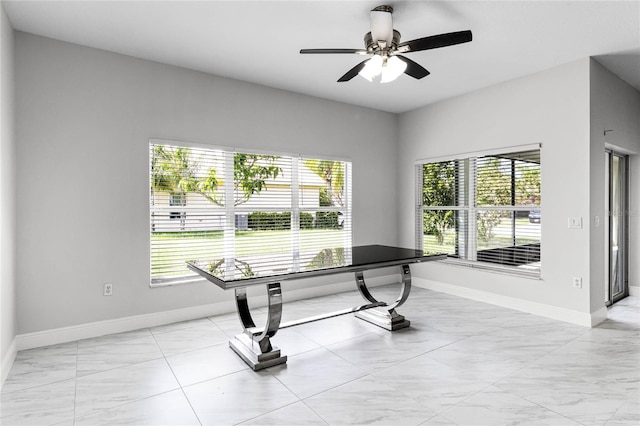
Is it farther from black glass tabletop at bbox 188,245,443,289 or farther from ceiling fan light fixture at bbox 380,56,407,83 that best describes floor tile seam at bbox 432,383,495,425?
ceiling fan light fixture at bbox 380,56,407,83

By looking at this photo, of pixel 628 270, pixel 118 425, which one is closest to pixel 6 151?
pixel 118 425

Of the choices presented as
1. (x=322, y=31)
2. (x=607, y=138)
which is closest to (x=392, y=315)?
(x=322, y=31)

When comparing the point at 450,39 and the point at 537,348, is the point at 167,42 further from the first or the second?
the point at 537,348

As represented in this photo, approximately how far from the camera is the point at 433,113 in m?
5.46

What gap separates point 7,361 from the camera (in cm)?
276

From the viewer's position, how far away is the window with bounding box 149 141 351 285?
12.9 feet

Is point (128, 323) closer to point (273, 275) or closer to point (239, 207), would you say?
point (239, 207)

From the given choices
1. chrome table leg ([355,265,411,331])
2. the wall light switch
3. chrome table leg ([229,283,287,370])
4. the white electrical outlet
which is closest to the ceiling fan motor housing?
chrome table leg ([229,283,287,370])

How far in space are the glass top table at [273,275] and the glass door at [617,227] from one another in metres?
2.71

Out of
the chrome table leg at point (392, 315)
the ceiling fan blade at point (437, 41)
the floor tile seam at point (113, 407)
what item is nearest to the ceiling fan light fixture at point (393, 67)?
the ceiling fan blade at point (437, 41)

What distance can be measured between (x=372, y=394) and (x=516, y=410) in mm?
894

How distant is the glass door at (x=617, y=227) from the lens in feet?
15.1

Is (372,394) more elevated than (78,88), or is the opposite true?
(78,88)

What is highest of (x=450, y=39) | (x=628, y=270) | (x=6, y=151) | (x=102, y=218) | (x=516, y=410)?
(x=450, y=39)
